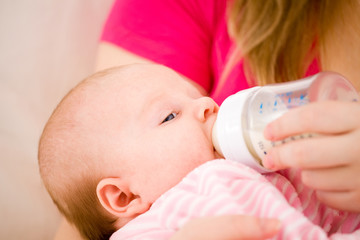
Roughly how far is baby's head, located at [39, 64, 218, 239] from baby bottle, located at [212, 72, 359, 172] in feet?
0.27

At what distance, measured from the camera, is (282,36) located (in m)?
1.09

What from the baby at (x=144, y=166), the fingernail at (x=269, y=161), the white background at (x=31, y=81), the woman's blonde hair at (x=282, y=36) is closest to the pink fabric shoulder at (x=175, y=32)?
the woman's blonde hair at (x=282, y=36)

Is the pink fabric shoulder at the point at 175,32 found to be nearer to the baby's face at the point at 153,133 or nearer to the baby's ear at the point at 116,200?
the baby's face at the point at 153,133

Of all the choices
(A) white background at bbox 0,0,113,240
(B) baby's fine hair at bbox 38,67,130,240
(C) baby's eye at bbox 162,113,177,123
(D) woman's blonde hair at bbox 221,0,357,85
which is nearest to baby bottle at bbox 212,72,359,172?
(C) baby's eye at bbox 162,113,177,123

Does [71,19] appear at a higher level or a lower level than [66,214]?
higher

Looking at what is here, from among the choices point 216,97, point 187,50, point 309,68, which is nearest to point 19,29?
Result: point 187,50

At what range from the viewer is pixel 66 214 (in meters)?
0.85

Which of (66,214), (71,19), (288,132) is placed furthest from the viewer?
(71,19)

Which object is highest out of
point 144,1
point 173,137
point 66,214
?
point 144,1

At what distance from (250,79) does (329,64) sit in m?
0.24

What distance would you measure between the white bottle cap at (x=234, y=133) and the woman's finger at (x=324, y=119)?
0.13 meters

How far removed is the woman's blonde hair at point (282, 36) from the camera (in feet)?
3.55

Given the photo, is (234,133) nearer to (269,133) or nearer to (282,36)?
(269,133)

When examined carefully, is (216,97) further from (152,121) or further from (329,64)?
(152,121)
